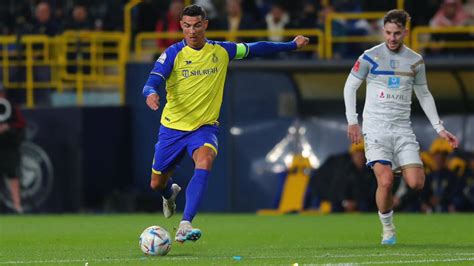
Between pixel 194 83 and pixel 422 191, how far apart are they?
32.0 ft

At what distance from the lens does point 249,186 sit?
82.7ft

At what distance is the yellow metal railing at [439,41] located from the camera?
76.0ft

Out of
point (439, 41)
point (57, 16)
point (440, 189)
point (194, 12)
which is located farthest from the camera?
point (57, 16)

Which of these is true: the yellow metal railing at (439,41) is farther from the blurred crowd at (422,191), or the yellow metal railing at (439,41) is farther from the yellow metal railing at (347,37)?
the blurred crowd at (422,191)

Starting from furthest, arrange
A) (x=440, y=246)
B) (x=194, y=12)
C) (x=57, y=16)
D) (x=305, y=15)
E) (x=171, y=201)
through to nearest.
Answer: (x=57, y=16) < (x=305, y=15) < (x=171, y=201) < (x=440, y=246) < (x=194, y=12)

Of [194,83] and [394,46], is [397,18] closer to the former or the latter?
[394,46]

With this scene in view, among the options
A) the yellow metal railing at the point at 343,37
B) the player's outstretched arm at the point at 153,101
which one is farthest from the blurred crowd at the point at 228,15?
the player's outstretched arm at the point at 153,101

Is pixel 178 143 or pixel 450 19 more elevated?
pixel 450 19

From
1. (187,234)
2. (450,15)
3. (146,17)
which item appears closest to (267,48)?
(187,234)

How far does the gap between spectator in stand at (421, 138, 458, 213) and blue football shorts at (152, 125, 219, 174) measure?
31.1 feet

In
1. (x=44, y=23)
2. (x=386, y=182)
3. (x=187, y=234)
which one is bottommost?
(x=187, y=234)

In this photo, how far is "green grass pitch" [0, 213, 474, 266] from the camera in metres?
11.7

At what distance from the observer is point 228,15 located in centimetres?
2561

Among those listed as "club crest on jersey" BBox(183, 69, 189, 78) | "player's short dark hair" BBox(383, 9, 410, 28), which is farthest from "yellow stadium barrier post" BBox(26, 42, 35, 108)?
"player's short dark hair" BBox(383, 9, 410, 28)
